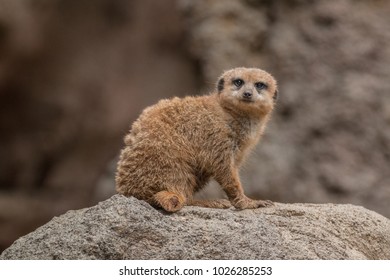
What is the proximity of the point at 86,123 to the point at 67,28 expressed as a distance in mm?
847

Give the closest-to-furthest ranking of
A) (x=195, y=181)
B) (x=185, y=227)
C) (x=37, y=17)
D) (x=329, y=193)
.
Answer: (x=185, y=227), (x=195, y=181), (x=329, y=193), (x=37, y=17)

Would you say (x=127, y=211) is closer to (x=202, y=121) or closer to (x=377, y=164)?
(x=202, y=121)

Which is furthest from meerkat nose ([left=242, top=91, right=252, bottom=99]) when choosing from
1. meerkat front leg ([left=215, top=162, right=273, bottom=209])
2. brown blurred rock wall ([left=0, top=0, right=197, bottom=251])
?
brown blurred rock wall ([left=0, top=0, right=197, bottom=251])

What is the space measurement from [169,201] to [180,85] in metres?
4.15

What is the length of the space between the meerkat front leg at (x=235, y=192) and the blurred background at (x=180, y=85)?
2626mm

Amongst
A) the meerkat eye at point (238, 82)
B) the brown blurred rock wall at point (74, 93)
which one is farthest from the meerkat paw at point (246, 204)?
the brown blurred rock wall at point (74, 93)

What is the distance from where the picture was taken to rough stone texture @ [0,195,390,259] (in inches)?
162

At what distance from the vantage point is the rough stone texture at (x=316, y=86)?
7359 mm

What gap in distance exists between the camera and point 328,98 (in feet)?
24.6

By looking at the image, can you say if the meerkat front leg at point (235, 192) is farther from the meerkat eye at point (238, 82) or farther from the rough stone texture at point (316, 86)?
→ the rough stone texture at point (316, 86)

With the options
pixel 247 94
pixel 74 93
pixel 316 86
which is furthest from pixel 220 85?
pixel 74 93

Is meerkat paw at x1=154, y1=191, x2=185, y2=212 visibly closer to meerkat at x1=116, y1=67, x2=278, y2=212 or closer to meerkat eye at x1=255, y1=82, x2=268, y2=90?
meerkat at x1=116, y1=67, x2=278, y2=212

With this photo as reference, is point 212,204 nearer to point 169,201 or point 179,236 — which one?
point 169,201

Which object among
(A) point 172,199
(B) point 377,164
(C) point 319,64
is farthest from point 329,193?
(A) point 172,199
